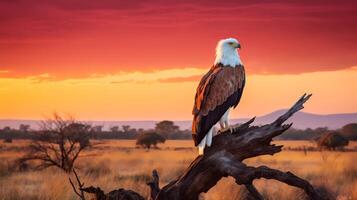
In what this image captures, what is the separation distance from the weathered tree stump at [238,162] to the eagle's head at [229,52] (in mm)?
910

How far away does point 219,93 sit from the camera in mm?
8602

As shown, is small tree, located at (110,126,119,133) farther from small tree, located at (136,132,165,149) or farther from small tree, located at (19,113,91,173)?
small tree, located at (19,113,91,173)

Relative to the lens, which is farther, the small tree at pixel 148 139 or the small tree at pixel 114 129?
the small tree at pixel 114 129

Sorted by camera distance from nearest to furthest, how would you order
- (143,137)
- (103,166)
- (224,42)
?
(224,42) < (103,166) < (143,137)

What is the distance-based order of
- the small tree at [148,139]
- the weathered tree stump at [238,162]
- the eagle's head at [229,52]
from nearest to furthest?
the weathered tree stump at [238,162] → the eagle's head at [229,52] → the small tree at [148,139]

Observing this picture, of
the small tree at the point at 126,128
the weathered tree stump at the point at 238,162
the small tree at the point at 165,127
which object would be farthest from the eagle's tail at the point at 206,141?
the small tree at the point at 126,128

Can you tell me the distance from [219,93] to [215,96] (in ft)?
0.24

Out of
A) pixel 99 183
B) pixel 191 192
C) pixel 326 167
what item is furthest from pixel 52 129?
pixel 191 192

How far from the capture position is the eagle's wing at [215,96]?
27.6 feet

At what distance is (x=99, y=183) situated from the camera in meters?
17.0

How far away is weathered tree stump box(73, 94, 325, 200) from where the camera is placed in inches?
325

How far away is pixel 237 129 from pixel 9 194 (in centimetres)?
877

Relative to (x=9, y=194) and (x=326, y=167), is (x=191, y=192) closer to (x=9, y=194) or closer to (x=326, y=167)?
(x=9, y=194)

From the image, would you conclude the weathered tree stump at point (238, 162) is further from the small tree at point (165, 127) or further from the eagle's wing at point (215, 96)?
the small tree at point (165, 127)
